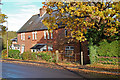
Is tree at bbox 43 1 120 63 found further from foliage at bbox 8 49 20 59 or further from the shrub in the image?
foliage at bbox 8 49 20 59

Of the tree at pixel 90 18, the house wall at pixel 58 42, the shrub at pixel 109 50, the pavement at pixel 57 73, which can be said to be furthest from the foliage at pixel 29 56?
the shrub at pixel 109 50

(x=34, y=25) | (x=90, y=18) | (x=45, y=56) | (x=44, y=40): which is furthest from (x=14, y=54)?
(x=90, y=18)

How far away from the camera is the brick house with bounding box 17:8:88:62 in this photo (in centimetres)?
2675

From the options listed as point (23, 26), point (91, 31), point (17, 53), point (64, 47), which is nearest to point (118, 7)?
point (91, 31)

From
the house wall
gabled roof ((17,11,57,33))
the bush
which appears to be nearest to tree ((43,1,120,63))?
the house wall

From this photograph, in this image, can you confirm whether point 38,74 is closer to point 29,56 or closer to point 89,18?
point 89,18

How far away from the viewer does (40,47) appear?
32.0 m

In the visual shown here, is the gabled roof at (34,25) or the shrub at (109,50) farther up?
the gabled roof at (34,25)

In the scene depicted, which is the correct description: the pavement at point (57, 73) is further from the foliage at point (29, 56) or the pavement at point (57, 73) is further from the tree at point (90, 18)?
the foliage at point (29, 56)

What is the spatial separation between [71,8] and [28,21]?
2841 cm

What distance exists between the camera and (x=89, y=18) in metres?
16.9

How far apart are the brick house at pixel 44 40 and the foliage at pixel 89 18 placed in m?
7.42

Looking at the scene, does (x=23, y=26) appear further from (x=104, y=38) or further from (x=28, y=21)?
(x=104, y=38)

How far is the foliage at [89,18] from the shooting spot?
1443cm
